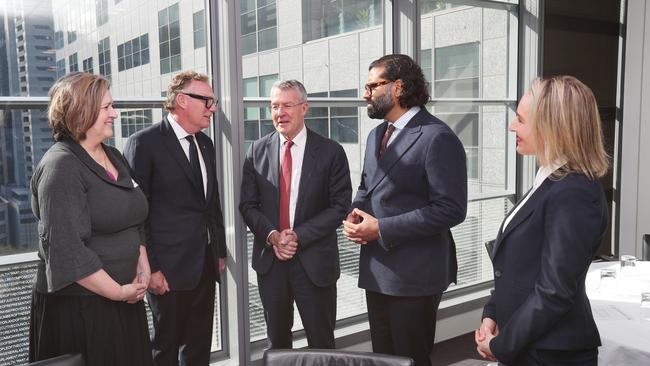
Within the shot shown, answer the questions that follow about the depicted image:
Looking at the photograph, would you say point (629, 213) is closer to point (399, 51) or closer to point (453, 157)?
point (399, 51)

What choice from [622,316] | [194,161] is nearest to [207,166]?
[194,161]

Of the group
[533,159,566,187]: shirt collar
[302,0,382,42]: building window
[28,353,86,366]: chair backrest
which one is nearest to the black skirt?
[28,353,86,366]: chair backrest

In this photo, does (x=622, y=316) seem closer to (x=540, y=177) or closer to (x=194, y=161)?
(x=540, y=177)

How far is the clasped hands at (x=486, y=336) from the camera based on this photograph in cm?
185

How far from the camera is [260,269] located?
300 centimetres

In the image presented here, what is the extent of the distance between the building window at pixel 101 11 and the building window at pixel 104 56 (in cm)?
10

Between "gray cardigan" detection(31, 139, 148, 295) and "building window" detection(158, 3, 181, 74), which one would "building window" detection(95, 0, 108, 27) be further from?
"gray cardigan" detection(31, 139, 148, 295)

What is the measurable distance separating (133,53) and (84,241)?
1.40 m

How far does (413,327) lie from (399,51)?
241 cm

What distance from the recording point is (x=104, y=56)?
3.10m

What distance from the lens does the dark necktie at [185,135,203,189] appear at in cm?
287

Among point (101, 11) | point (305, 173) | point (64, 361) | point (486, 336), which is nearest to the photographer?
point (64, 361)

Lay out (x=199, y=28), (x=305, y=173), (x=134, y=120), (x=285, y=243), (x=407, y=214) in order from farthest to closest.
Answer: (x=199, y=28) → (x=134, y=120) → (x=305, y=173) → (x=285, y=243) → (x=407, y=214)

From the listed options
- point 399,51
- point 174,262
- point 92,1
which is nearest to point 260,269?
point 174,262
